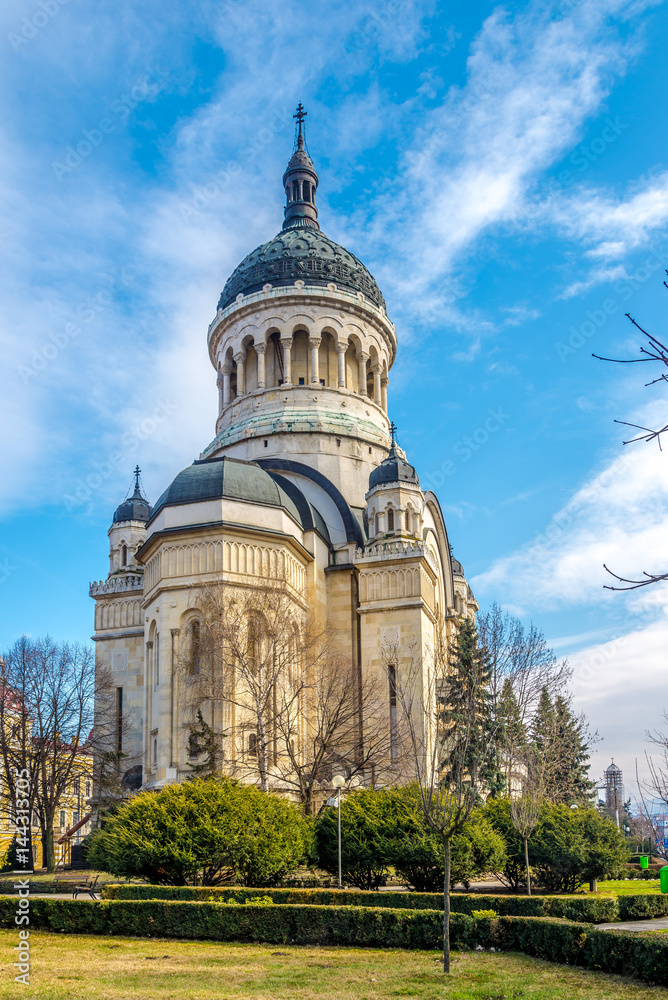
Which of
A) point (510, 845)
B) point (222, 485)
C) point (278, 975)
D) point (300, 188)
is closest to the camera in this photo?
point (278, 975)

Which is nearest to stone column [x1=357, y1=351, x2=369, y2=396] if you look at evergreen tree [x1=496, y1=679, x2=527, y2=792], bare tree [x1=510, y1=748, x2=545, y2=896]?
evergreen tree [x1=496, y1=679, x2=527, y2=792]

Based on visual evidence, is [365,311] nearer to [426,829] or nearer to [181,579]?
[181,579]

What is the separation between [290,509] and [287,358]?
11.1m

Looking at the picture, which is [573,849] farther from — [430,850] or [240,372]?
[240,372]

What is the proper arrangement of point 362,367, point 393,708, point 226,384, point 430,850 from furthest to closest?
point 226,384
point 362,367
point 393,708
point 430,850

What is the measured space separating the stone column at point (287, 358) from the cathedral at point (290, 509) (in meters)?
0.07

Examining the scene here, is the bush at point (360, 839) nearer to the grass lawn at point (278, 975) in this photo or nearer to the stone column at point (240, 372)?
the grass lawn at point (278, 975)

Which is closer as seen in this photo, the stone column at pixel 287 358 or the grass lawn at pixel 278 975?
the grass lawn at pixel 278 975

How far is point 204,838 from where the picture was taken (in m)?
17.8

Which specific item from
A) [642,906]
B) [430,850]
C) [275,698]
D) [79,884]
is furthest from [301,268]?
[642,906]

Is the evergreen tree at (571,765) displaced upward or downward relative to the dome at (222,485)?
downward

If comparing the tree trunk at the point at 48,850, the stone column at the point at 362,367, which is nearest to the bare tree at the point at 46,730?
the tree trunk at the point at 48,850

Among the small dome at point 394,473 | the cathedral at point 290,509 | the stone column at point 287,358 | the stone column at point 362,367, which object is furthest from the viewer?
the stone column at point 362,367

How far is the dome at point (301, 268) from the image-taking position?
41.0 m
